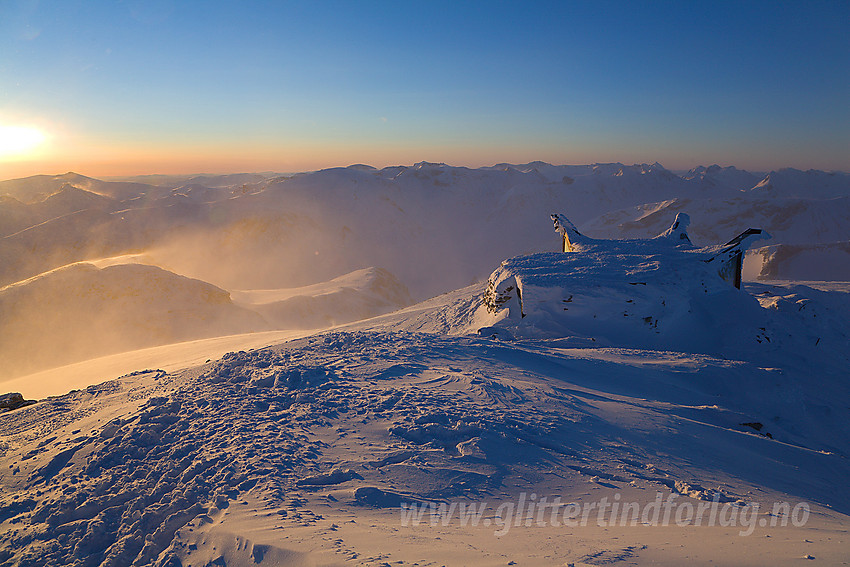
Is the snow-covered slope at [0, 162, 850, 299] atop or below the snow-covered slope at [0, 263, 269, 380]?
atop

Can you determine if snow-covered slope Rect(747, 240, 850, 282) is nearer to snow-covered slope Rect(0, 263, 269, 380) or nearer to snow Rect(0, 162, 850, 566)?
snow Rect(0, 162, 850, 566)

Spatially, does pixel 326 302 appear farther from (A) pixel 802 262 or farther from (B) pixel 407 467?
(A) pixel 802 262

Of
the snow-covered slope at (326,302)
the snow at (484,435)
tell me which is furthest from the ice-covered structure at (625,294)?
the snow-covered slope at (326,302)

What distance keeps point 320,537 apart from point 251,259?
173 ft

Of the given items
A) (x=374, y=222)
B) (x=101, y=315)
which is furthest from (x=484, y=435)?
(x=374, y=222)

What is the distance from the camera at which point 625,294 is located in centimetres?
1186

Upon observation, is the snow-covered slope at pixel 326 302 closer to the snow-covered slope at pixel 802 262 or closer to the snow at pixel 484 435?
the snow at pixel 484 435

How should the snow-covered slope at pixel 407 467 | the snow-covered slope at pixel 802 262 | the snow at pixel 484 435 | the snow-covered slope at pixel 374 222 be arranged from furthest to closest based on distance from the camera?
the snow-covered slope at pixel 374 222 < the snow-covered slope at pixel 802 262 < the snow at pixel 484 435 < the snow-covered slope at pixel 407 467

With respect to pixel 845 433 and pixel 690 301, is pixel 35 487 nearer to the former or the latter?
pixel 845 433

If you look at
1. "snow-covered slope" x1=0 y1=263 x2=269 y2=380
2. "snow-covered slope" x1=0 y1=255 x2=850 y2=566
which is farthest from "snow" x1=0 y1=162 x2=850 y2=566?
"snow-covered slope" x1=0 y1=263 x2=269 y2=380

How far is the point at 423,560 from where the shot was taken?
2867 millimetres

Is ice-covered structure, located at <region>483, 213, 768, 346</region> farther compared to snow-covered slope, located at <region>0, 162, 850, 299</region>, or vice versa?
snow-covered slope, located at <region>0, 162, 850, 299</region>

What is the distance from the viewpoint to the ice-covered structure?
11.6 meters

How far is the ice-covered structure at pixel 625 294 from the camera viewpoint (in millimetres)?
11625
